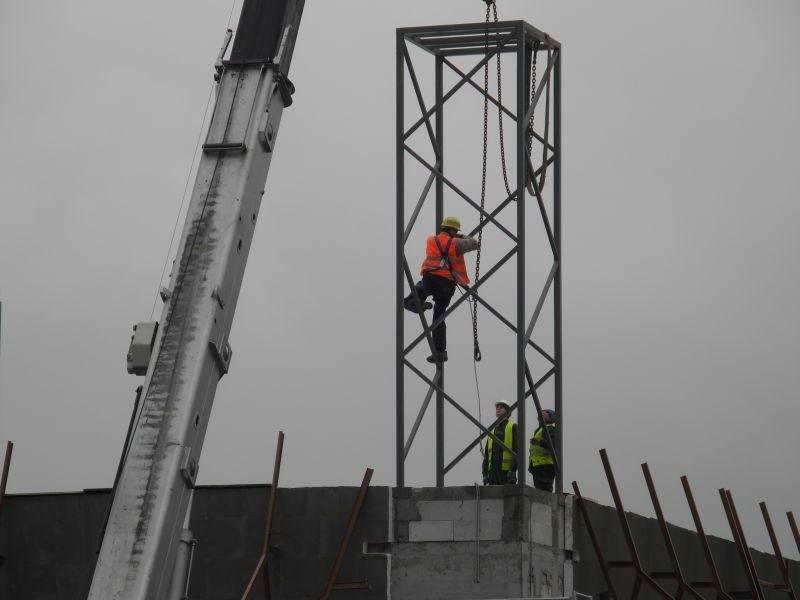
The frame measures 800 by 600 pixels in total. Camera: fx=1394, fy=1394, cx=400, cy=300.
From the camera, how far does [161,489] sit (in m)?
11.6

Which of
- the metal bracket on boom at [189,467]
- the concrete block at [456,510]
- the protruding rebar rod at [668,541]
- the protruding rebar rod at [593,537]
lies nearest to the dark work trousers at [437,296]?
the concrete block at [456,510]

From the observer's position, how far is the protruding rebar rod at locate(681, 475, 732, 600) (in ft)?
55.1

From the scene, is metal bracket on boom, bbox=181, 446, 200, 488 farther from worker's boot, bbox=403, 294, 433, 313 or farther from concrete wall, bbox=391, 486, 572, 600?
worker's boot, bbox=403, 294, 433, 313

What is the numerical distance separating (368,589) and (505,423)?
2.67 m

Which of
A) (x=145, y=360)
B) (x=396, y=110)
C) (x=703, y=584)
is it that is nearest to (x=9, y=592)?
(x=145, y=360)

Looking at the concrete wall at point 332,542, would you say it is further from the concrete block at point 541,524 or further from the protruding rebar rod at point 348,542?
the protruding rebar rod at point 348,542

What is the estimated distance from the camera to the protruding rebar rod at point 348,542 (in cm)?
1489

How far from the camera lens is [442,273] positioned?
16.1 meters

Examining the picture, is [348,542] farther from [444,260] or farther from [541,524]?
[444,260]

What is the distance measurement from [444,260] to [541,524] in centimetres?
324

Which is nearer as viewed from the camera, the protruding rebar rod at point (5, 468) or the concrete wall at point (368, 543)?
the concrete wall at point (368, 543)

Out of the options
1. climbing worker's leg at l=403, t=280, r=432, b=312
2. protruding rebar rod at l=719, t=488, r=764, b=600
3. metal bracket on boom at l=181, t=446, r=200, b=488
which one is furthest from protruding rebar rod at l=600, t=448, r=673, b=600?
metal bracket on boom at l=181, t=446, r=200, b=488

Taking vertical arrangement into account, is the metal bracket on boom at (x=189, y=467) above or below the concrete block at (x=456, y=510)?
below

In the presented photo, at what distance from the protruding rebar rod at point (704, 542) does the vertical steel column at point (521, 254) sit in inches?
121
